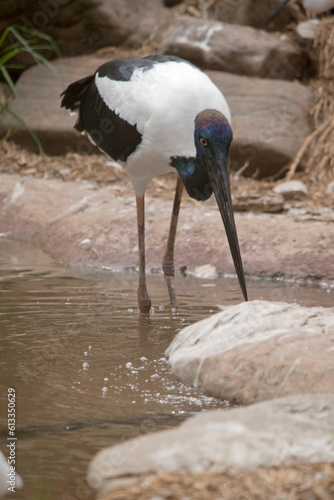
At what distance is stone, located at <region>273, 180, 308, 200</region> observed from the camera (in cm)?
629

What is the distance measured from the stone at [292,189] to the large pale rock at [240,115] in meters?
0.46

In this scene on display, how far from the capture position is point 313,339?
9.77ft

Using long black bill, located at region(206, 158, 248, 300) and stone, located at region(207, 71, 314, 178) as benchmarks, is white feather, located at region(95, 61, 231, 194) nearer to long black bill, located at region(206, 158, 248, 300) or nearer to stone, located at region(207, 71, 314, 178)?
long black bill, located at region(206, 158, 248, 300)

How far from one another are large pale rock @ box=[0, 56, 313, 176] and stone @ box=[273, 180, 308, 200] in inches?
18.1

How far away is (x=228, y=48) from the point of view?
756 cm

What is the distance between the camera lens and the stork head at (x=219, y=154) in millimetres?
3797

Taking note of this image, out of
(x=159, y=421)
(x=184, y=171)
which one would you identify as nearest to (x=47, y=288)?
(x=184, y=171)

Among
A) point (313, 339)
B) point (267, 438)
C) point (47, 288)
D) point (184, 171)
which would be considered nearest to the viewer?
point (267, 438)

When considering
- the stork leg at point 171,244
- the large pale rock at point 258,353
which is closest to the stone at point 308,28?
the stork leg at point 171,244

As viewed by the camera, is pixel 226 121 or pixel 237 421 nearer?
pixel 237 421

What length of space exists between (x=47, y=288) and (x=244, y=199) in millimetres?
1778

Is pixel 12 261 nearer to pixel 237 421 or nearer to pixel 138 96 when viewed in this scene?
pixel 138 96

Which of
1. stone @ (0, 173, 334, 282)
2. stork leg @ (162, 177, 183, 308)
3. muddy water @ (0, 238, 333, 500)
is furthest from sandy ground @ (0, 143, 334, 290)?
stork leg @ (162, 177, 183, 308)

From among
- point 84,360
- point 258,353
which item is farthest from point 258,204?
point 258,353
